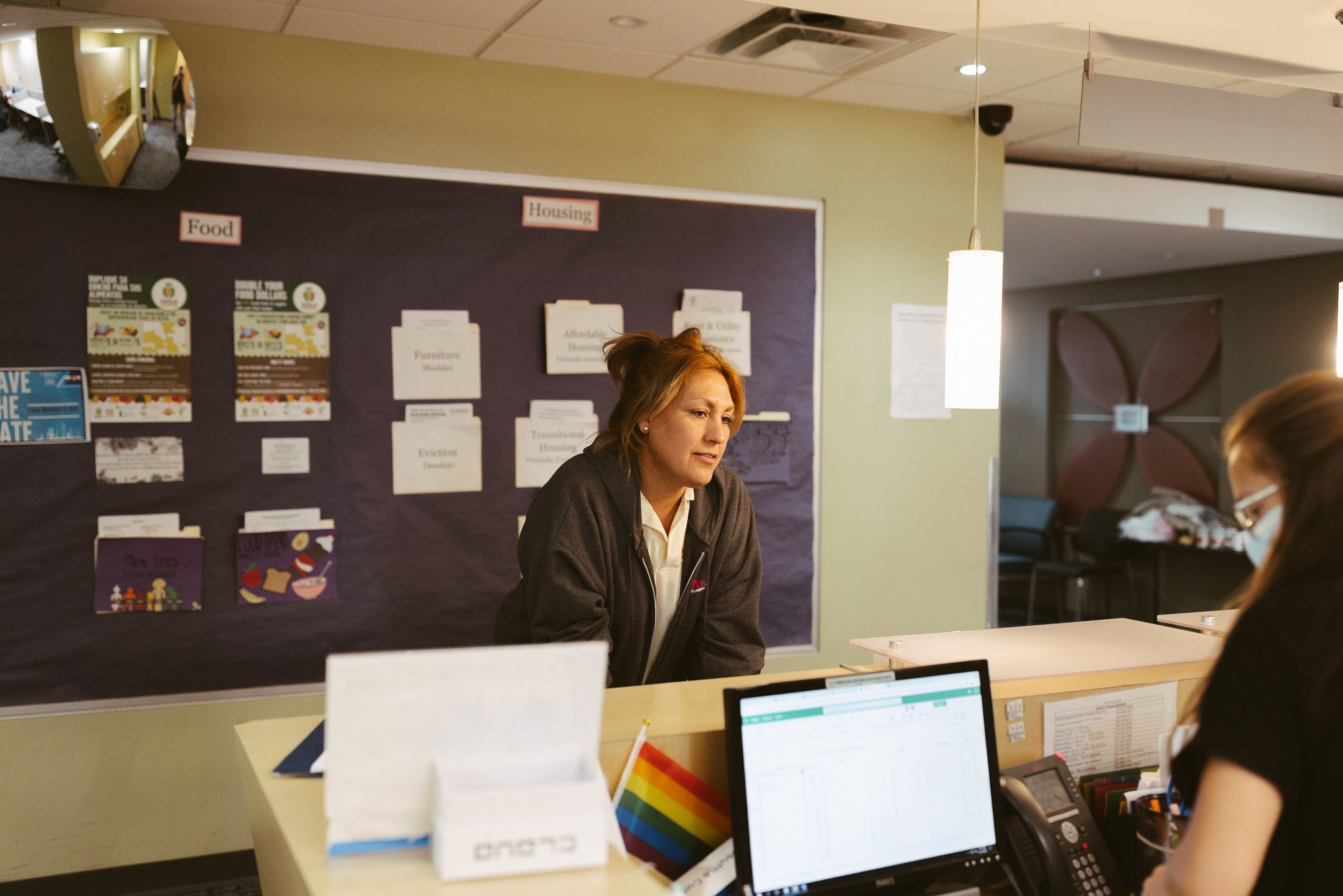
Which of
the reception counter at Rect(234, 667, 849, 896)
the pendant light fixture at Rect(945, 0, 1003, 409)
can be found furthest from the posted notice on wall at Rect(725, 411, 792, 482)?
the reception counter at Rect(234, 667, 849, 896)

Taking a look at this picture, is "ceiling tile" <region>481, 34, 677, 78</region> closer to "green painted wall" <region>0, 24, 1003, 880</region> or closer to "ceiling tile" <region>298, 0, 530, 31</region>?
"green painted wall" <region>0, 24, 1003, 880</region>

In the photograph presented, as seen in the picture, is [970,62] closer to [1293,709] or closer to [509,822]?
[1293,709]

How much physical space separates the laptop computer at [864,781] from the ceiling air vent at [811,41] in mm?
2266

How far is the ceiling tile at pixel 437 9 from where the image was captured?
297cm

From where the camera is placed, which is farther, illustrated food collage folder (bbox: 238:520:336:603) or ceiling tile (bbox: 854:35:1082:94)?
ceiling tile (bbox: 854:35:1082:94)

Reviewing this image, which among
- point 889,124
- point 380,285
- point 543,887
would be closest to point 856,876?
point 543,887

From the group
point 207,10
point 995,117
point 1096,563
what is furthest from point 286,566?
point 1096,563

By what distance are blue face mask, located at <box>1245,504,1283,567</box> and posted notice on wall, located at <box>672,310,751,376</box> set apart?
2.60 m

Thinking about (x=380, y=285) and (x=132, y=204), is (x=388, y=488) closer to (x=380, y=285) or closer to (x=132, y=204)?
(x=380, y=285)

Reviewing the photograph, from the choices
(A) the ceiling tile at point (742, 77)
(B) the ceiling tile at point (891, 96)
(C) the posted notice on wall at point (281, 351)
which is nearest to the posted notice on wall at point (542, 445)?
(C) the posted notice on wall at point (281, 351)

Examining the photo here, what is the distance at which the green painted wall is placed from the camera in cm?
316

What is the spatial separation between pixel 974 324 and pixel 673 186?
1.87 metres

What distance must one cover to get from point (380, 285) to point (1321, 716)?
2909mm

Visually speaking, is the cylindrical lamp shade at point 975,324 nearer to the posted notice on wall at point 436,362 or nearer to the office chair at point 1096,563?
the posted notice on wall at point 436,362
